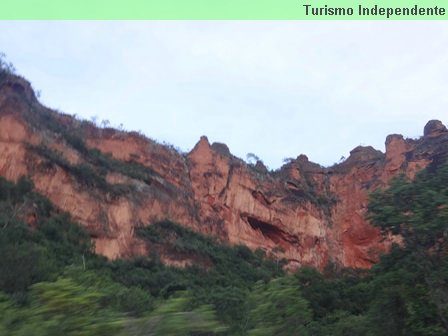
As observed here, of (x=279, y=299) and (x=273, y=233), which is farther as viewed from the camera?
(x=273, y=233)

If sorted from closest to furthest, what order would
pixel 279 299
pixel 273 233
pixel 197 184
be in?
1. pixel 279 299
2. pixel 197 184
3. pixel 273 233

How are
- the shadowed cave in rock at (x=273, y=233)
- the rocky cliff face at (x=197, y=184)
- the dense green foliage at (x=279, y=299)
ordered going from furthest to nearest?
the shadowed cave in rock at (x=273, y=233)
the rocky cliff face at (x=197, y=184)
the dense green foliage at (x=279, y=299)

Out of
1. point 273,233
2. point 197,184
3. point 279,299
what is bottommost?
point 279,299

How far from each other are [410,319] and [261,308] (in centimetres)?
357

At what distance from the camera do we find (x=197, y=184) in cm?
4181

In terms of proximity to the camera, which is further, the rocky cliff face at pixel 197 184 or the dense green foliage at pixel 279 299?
the rocky cliff face at pixel 197 184

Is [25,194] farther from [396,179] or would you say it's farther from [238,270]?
[396,179]

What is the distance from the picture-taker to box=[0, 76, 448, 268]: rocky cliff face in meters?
33.4

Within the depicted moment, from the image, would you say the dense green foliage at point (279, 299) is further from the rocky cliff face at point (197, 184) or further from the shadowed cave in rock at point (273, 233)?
the shadowed cave in rock at point (273, 233)

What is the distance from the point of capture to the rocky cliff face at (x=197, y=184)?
33375 mm

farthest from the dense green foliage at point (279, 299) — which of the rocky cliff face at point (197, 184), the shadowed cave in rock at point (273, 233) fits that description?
the shadowed cave in rock at point (273, 233)

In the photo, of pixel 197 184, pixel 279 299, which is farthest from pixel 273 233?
pixel 279 299

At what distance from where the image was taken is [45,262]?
23.2 m

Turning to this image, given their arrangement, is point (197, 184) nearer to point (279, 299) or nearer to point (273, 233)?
point (273, 233)
